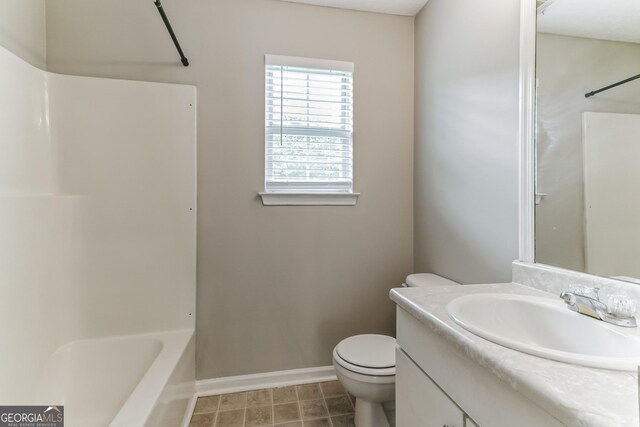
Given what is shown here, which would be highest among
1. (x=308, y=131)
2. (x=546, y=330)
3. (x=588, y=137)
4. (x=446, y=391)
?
(x=308, y=131)

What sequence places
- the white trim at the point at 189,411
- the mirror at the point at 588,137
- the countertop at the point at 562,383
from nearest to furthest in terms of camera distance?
the countertop at the point at 562,383 → the mirror at the point at 588,137 → the white trim at the point at 189,411

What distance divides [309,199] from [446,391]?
4.25 feet

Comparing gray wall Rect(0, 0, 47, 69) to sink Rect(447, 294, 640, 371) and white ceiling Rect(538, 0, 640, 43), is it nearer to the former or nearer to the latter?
sink Rect(447, 294, 640, 371)

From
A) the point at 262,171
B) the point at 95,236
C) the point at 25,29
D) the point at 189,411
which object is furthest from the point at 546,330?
the point at 25,29

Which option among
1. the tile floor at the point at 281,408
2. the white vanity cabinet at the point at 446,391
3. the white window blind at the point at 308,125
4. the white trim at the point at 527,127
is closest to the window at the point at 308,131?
the white window blind at the point at 308,125

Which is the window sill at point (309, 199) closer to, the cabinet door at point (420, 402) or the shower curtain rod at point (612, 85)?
the cabinet door at point (420, 402)

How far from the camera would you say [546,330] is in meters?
0.84

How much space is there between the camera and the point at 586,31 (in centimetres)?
93

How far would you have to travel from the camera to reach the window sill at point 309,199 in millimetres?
1781

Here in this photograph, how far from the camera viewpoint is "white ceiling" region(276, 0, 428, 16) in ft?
5.90

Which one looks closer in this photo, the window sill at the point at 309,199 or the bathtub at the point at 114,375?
the bathtub at the point at 114,375

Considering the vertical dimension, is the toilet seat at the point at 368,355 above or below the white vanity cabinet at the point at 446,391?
below

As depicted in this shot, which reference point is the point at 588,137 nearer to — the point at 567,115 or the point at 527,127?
the point at 567,115

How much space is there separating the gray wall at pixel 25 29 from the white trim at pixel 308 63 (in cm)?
120
